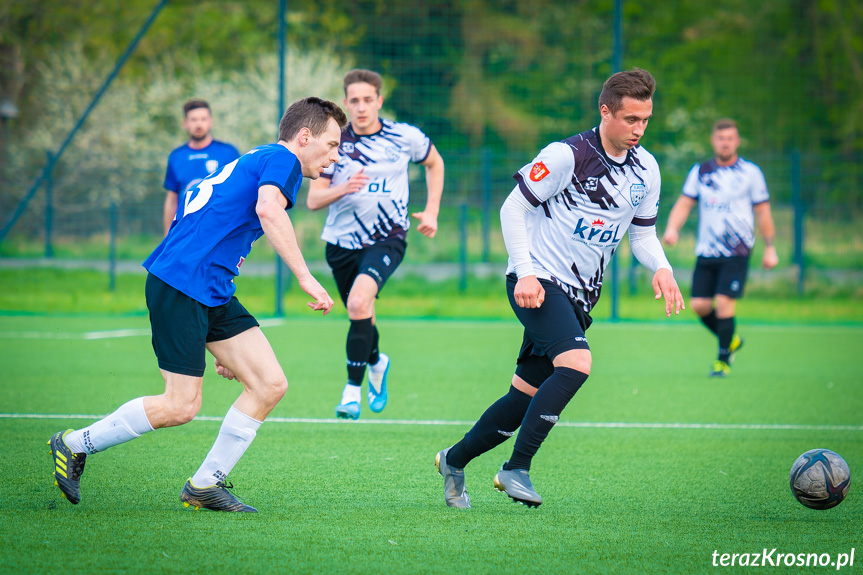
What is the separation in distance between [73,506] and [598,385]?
199 inches

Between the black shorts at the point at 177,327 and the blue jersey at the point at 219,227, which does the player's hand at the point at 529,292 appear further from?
the black shorts at the point at 177,327

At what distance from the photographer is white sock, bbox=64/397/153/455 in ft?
13.0

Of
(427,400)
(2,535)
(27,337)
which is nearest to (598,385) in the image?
(427,400)

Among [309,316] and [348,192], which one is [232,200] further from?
[309,316]

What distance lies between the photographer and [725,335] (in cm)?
895

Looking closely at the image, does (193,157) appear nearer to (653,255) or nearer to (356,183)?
(356,183)

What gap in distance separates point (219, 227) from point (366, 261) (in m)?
2.51

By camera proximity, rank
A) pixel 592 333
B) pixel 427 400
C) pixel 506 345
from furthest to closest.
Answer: pixel 592 333
pixel 506 345
pixel 427 400

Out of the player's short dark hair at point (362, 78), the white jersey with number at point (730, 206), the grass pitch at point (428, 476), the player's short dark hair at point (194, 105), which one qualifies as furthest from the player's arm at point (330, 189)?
the white jersey with number at point (730, 206)

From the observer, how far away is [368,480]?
4.64 meters

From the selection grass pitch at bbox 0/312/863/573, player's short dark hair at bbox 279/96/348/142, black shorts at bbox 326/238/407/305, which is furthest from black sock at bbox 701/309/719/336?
player's short dark hair at bbox 279/96/348/142

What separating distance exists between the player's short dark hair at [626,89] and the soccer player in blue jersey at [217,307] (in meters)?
1.24

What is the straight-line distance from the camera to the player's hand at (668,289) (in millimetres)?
4090

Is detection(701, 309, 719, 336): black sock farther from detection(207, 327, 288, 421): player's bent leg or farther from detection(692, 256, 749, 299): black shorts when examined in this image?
detection(207, 327, 288, 421): player's bent leg
